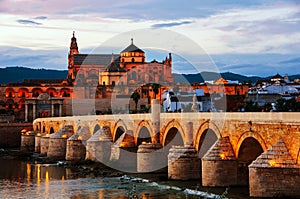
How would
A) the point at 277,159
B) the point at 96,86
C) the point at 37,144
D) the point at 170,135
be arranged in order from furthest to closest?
the point at 96,86 < the point at 37,144 < the point at 170,135 < the point at 277,159

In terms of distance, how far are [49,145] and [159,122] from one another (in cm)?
1665

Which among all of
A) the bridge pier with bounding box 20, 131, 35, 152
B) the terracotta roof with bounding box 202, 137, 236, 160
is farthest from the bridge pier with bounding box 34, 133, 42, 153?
the terracotta roof with bounding box 202, 137, 236, 160

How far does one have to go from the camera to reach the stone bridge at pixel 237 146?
1988 cm

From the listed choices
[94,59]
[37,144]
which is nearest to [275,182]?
[37,144]

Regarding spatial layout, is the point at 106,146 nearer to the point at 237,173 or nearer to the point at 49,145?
the point at 49,145

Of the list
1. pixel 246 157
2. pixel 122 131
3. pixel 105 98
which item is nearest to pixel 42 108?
pixel 105 98

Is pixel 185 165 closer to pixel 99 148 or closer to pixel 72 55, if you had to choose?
pixel 99 148

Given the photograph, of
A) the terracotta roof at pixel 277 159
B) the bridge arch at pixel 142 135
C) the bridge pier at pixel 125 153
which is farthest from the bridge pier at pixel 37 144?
the terracotta roof at pixel 277 159

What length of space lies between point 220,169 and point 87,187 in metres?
7.03

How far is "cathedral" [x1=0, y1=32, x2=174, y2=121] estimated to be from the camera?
88.1 meters

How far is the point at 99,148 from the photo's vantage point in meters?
38.5

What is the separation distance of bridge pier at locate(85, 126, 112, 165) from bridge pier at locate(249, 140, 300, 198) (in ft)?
60.3

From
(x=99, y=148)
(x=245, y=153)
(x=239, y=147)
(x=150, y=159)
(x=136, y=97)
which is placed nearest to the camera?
(x=239, y=147)

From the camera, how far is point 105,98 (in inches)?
3797
